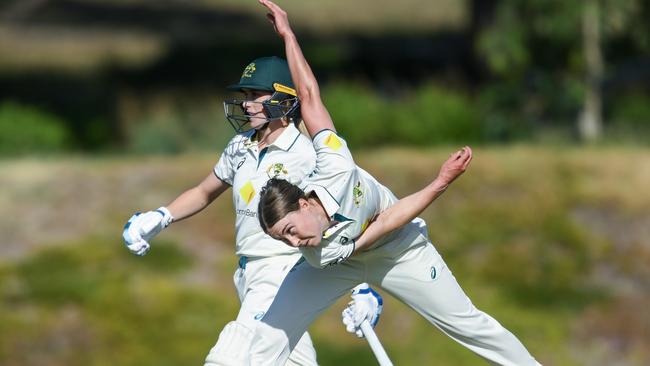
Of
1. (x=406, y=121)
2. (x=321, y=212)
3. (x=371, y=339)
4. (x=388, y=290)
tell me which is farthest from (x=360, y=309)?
(x=406, y=121)

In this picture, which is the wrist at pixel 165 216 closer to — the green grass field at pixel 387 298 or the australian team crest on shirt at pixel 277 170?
the australian team crest on shirt at pixel 277 170

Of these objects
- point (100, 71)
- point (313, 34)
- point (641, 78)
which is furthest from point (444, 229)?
point (313, 34)

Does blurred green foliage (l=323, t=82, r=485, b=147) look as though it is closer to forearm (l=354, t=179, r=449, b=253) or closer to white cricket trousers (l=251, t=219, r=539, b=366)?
white cricket trousers (l=251, t=219, r=539, b=366)

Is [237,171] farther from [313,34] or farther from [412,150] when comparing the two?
[313,34]

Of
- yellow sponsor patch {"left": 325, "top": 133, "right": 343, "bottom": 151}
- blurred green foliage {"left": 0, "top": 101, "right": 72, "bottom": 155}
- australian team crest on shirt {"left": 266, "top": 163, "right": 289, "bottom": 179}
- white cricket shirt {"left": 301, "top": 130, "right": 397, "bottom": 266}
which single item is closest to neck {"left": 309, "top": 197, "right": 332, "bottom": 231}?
white cricket shirt {"left": 301, "top": 130, "right": 397, "bottom": 266}

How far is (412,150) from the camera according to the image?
625 inches

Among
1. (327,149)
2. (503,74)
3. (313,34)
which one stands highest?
(327,149)

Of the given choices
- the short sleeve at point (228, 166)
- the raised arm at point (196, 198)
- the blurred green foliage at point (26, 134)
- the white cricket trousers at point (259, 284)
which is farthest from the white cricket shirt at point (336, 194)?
the blurred green foliage at point (26, 134)

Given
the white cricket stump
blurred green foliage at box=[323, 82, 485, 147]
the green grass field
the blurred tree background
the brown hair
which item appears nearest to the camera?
the brown hair

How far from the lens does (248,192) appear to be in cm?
680

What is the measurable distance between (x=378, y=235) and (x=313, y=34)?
65.8ft

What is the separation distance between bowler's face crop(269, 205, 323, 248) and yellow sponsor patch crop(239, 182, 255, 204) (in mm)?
779

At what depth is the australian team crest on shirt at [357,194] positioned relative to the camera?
20.2 ft

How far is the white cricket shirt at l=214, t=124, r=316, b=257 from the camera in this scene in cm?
679
